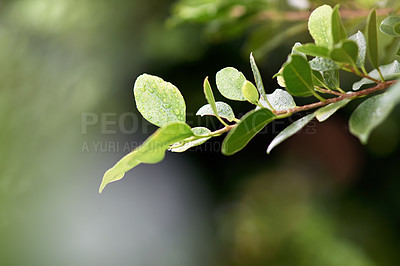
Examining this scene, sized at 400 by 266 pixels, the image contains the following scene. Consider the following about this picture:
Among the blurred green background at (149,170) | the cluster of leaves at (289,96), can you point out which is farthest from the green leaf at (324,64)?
the blurred green background at (149,170)

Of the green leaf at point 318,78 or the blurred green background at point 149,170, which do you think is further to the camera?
the blurred green background at point 149,170

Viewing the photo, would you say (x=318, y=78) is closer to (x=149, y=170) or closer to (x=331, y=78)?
(x=331, y=78)

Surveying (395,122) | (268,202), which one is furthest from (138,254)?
(395,122)

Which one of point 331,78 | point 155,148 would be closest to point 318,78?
point 331,78

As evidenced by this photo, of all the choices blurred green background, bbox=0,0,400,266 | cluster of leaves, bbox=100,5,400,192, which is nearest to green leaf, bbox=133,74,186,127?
cluster of leaves, bbox=100,5,400,192

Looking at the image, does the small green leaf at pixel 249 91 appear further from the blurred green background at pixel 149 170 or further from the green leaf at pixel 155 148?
the blurred green background at pixel 149 170

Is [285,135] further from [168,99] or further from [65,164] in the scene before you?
[65,164]
